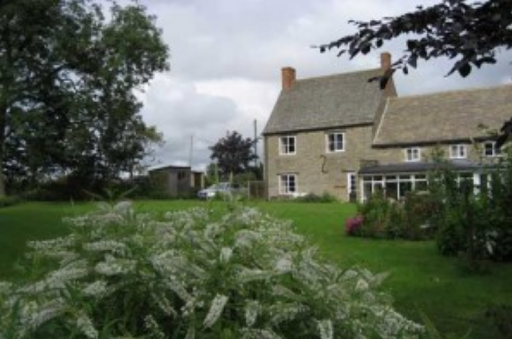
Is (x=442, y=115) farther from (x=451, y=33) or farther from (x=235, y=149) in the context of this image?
(x=451, y=33)

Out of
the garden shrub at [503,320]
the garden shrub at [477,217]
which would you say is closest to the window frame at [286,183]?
the garden shrub at [477,217]

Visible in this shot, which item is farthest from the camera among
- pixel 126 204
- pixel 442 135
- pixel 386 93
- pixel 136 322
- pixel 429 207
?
pixel 386 93

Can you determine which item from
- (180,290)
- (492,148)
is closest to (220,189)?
(180,290)

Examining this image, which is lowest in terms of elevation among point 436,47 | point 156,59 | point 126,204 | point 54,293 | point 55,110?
point 54,293

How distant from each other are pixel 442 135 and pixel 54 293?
4220cm

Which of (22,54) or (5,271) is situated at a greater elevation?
(22,54)

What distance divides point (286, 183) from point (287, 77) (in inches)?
322

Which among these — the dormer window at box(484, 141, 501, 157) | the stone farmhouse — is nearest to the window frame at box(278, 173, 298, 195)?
the stone farmhouse

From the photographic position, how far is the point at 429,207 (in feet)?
52.5

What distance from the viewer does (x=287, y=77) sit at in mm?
51906

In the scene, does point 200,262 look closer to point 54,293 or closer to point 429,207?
point 54,293

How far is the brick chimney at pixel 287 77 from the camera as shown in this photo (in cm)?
5175

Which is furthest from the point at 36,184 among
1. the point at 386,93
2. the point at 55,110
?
the point at 386,93

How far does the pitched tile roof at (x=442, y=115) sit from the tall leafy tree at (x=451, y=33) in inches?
1503
